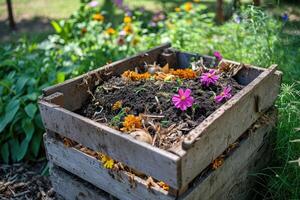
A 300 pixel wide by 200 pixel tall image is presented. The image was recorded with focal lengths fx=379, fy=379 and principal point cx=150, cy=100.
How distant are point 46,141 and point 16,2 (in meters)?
6.66

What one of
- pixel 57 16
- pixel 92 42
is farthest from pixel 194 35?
pixel 57 16

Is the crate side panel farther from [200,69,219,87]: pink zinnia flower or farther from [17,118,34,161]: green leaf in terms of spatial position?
[17,118,34,161]: green leaf

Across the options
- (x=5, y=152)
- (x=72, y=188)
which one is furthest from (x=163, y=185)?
(x=5, y=152)

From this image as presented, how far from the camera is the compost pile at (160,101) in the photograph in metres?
1.88

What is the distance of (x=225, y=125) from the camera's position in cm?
181

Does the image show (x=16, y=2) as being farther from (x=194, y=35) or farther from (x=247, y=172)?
→ (x=247, y=172)

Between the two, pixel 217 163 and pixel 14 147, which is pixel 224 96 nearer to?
pixel 217 163

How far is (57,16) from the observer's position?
689 cm

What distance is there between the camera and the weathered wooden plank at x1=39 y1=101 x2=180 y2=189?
5.08 ft

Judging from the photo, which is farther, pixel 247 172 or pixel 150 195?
pixel 247 172

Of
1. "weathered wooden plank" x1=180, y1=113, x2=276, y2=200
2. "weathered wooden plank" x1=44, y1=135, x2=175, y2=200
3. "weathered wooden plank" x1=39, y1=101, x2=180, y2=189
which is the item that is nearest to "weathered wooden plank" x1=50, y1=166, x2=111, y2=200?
"weathered wooden plank" x1=44, y1=135, x2=175, y2=200

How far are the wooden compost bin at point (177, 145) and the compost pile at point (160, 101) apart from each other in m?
0.09

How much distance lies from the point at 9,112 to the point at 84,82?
0.97 metres

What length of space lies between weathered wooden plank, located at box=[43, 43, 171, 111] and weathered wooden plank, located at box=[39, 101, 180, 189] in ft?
0.60
